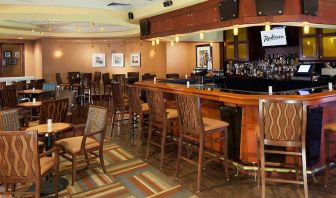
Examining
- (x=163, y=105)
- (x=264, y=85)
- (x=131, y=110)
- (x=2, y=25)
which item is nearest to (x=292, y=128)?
(x=163, y=105)

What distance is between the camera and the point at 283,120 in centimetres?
312

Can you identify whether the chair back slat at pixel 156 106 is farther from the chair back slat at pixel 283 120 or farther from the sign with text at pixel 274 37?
the sign with text at pixel 274 37

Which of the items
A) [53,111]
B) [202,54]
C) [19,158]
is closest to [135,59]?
[202,54]

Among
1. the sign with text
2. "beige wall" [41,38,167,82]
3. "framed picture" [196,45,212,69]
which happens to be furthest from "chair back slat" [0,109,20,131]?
"framed picture" [196,45,212,69]

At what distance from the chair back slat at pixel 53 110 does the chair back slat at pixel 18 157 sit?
1644 mm

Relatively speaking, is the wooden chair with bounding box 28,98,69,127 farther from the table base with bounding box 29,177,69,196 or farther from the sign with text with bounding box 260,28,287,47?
the sign with text with bounding box 260,28,287,47

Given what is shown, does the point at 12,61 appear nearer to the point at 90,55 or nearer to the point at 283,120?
the point at 90,55

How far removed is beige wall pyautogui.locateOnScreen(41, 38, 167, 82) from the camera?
1251 centimetres

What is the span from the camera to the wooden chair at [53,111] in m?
4.30

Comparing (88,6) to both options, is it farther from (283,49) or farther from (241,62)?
(283,49)

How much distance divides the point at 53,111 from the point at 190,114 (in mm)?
2160

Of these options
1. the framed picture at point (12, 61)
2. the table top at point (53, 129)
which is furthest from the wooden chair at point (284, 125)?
the framed picture at point (12, 61)

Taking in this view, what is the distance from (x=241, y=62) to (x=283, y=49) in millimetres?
1211

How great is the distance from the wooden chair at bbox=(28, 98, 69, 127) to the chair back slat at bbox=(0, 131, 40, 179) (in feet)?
5.38
